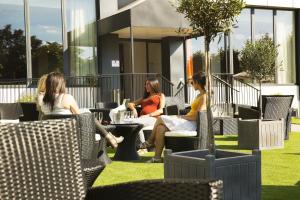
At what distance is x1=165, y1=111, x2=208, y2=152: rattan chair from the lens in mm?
6328

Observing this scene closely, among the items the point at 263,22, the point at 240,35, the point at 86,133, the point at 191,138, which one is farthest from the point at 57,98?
the point at 263,22

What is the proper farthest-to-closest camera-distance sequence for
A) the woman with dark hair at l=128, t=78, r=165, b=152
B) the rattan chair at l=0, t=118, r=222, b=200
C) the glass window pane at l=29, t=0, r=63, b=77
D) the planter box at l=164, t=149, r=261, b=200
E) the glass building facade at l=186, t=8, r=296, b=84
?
the glass building facade at l=186, t=8, r=296, b=84
the glass window pane at l=29, t=0, r=63, b=77
the woman with dark hair at l=128, t=78, r=165, b=152
the planter box at l=164, t=149, r=261, b=200
the rattan chair at l=0, t=118, r=222, b=200

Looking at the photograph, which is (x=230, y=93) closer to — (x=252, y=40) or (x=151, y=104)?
(x=252, y=40)

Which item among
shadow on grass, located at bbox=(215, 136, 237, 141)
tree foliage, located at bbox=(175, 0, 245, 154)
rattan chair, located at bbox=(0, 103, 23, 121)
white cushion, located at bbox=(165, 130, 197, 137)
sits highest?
tree foliage, located at bbox=(175, 0, 245, 154)

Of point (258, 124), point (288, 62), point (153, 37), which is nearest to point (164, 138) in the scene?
point (258, 124)

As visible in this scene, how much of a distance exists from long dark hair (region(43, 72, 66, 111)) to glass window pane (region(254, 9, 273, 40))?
42.2 feet

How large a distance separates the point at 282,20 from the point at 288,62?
1537 millimetres

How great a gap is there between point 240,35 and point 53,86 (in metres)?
12.4

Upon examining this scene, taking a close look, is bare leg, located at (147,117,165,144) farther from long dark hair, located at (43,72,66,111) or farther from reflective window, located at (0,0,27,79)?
reflective window, located at (0,0,27,79)

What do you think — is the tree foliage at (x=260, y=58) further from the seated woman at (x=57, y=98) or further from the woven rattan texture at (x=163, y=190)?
the woven rattan texture at (x=163, y=190)

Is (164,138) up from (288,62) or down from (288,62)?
down

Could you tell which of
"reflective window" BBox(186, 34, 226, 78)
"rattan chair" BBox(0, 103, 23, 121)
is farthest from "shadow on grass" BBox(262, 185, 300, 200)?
"reflective window" BBox(186, 34, 226, 78)

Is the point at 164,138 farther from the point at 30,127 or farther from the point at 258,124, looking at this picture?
the point at 30,127

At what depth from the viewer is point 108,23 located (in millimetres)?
14281
